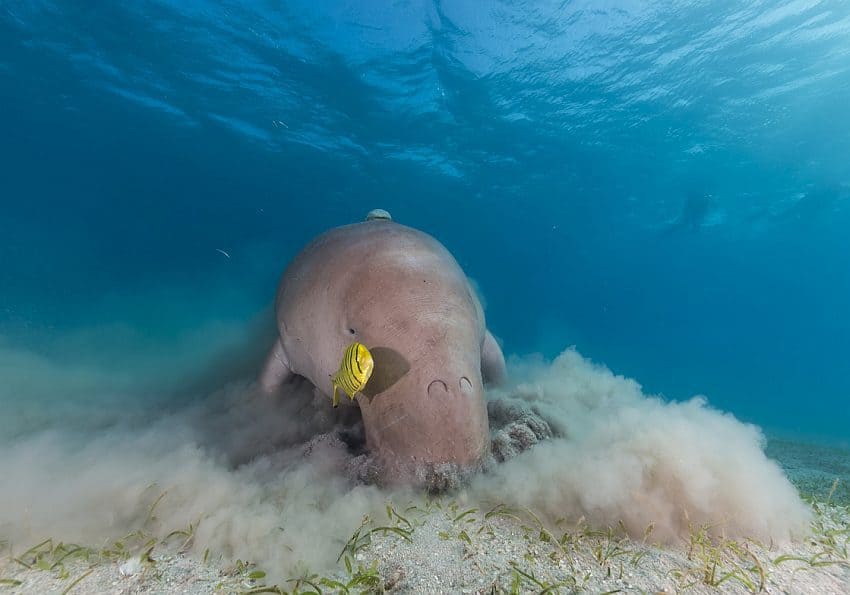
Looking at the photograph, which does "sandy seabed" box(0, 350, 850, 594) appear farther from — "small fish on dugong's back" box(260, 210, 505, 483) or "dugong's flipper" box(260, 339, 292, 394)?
"dugong's flipper" box(260, 339, 292, 394)

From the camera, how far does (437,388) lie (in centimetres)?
258

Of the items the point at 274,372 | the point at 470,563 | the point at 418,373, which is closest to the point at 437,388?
the point at 418,373

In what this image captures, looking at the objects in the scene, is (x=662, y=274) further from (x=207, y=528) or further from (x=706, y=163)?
(x=207, y=528)

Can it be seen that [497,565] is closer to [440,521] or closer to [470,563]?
[470,563]

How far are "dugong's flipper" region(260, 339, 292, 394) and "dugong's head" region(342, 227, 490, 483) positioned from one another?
186 cm

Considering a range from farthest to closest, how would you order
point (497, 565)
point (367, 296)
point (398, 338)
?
point (367, 296), point (398, 338), point (497, 565)

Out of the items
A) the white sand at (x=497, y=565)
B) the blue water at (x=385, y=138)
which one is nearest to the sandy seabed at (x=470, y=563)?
the white sand at (x=497, y=565)

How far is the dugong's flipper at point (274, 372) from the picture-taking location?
15.7ft

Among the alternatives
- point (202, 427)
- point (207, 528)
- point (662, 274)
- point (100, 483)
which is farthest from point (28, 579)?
point (662, 274)

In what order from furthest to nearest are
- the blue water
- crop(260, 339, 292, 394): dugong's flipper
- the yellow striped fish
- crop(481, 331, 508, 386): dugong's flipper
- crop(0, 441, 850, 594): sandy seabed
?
1. the blue water
2. crop(481, 331, 508, 386): dugong's flipper
3. crop(260, 339, 292, 394): dugong's flipper
4. the yellow striped fish
5. crop(0, 441, 850, 594): sandy seabed

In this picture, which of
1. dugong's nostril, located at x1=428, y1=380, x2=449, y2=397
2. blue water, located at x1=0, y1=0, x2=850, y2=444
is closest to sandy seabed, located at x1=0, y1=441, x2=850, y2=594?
dugong's nostril, located at x1=428, y1=380, x2=449, y2=397

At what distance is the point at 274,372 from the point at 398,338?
8.47ft

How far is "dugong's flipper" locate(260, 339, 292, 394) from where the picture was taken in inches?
189

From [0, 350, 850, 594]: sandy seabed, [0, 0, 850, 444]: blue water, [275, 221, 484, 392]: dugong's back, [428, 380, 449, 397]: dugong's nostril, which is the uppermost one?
[0, 0, 850, 444]: blue water
